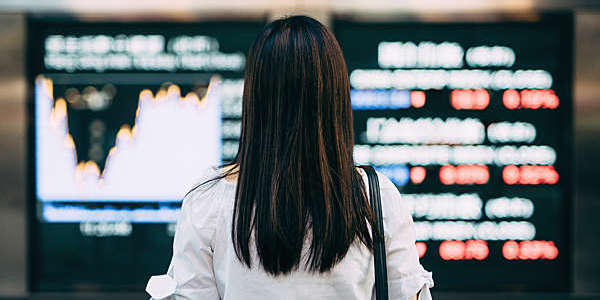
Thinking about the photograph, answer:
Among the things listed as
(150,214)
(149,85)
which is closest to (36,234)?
(150,214)

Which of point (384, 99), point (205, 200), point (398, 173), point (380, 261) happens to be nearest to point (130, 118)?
point (384, 99)

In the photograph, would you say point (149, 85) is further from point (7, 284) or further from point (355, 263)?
point (355, 263)

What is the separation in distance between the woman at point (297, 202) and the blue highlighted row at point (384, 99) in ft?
8.90

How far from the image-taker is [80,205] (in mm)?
4176

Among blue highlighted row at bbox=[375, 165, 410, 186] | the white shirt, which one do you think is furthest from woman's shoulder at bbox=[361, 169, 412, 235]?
blue highlighted row at bbox=[375, 165, 410, 186]

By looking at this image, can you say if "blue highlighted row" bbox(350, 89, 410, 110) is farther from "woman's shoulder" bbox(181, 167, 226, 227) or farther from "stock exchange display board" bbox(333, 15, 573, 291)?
"woman's shoulder" bbox(181, 167, 226, 227)

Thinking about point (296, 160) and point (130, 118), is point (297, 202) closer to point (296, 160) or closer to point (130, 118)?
point (296, 160)

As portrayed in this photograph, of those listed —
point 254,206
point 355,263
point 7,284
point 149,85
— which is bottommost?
point 7,284

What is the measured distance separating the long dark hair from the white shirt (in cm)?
3

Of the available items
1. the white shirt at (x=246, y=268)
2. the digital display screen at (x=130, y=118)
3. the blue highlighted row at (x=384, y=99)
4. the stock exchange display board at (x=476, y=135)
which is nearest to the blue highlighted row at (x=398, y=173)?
the stock exchange display board at (x=476, y=135)

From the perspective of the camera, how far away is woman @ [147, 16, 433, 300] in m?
1.38

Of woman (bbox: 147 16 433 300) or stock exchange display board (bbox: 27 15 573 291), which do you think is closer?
woman (bbox: 147 16 433 300)

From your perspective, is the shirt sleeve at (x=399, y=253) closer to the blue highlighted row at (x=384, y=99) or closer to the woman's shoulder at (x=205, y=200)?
the woman's shoulder at (x=205, y=200)

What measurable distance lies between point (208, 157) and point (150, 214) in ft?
1.71
